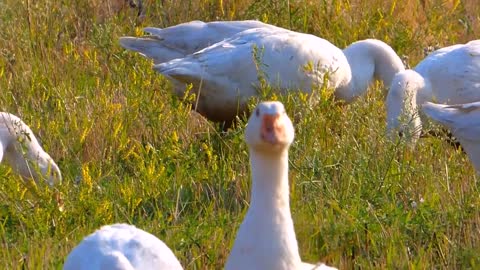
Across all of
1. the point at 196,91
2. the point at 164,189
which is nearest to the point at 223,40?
the point at 196,91

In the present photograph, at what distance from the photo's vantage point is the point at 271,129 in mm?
4453

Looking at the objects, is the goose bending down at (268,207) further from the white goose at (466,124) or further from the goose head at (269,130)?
the white goose at (466,124)

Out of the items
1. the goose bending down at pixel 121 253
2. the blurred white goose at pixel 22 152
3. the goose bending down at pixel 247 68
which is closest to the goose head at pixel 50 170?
the blurred white goose at pixel 22 152

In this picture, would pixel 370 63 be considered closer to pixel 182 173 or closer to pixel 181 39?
pixel 181 39

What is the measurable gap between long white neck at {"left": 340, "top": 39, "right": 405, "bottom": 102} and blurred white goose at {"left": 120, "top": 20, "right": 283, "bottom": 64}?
69 cm

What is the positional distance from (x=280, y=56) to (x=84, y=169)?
6.09 ft

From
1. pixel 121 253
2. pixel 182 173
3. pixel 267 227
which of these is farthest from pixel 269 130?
pixel 182 173

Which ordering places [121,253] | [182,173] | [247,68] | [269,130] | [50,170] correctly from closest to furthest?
[269,130] → [121,253] → [50,170] → [182,173] → [247,68]

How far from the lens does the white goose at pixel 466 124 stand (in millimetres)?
6918

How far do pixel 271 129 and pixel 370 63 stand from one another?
4.84 meters

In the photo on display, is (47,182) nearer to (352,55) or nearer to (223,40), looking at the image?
(223,40)

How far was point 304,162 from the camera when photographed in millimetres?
6633

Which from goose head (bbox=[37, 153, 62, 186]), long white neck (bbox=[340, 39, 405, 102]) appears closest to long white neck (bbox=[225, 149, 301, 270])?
goose head (bbox=[37, 153, 62, 186])

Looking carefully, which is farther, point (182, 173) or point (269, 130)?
Result: point (182, 173)
